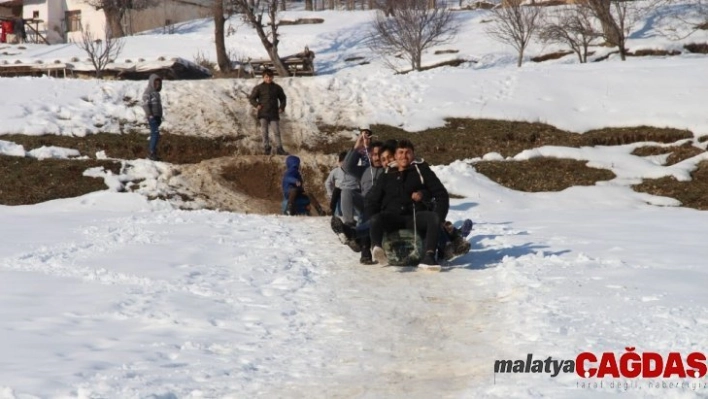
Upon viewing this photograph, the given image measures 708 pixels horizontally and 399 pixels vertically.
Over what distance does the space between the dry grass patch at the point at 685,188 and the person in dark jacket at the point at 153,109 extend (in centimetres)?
1126

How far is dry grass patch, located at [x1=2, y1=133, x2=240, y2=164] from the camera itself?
929 inches

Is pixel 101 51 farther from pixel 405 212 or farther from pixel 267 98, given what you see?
pixel 405 212

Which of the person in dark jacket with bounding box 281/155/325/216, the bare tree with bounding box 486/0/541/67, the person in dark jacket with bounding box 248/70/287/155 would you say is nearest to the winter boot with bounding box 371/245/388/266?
the person in dark jacket with bounding box 281/155/325/216

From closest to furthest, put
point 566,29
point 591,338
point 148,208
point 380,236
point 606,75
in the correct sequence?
point 591,338, point 380,236, point 148,208, point 606,75, point 566,29

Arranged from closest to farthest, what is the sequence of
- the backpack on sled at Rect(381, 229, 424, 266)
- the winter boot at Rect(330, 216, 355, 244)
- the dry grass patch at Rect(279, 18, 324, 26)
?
the backpack on sled at Rect(381, 229, 424, 266) < the winter boot at Rect(330, 216, 355, 244) < the dry grass patch at Rect(279, 18, 324, 26)

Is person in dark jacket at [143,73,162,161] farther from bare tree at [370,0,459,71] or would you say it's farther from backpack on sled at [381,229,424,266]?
bare tree at [370,0,459,71]

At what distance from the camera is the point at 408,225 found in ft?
36.4

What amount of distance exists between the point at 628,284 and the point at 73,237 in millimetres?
7731

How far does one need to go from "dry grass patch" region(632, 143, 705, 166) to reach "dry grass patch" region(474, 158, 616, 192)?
1.92 meters

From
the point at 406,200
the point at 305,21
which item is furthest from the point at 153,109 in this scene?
the point at 305,21

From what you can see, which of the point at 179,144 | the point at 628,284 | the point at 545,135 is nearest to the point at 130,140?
the point at 179,144

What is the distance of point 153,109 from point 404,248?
13067 millimetres

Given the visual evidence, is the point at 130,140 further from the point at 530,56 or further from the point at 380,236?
the point at 530,56

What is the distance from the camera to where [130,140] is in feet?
80.4
